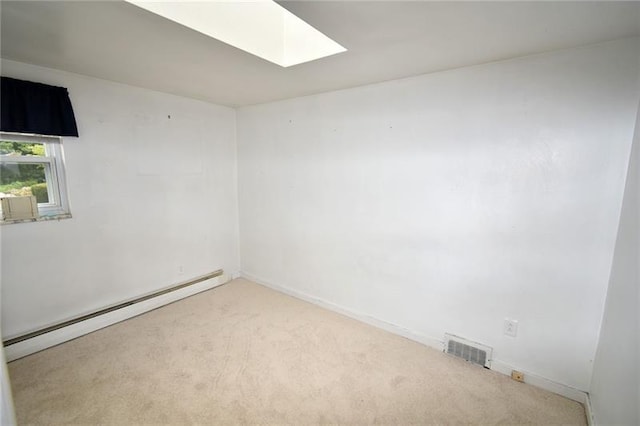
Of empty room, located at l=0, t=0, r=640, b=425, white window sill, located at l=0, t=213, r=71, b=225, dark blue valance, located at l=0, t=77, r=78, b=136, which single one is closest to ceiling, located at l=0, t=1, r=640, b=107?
empty room, located at l=0, t=0, r=640, b=425

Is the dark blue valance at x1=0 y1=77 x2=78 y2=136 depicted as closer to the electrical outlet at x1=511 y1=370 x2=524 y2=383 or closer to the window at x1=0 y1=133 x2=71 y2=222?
the window at x1=0 y1=133 x2=71 y2=222

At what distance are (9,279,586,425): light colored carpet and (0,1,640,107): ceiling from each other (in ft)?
7.30

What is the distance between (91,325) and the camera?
2611 millimetres

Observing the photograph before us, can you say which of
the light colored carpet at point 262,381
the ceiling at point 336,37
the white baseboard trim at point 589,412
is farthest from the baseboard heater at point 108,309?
the white baseboard trim at point 589,412

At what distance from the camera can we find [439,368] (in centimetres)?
219

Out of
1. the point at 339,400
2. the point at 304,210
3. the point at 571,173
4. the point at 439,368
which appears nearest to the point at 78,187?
the point at 304,210

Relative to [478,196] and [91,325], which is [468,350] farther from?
[91,325]

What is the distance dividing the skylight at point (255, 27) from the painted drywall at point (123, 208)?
1.63m

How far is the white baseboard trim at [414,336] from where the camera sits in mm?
1922

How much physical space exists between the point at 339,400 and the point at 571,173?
207 centimetres

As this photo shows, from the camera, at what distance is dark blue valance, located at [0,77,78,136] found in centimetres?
208

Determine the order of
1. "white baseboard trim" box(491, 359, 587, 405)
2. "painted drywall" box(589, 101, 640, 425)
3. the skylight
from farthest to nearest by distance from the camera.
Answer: "white baseboard trim" box(491, 359, 587, 405) < the skylight < "painted drywall" box(589, 101, 640, 425)

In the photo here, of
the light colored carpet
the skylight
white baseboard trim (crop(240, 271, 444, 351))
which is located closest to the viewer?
the skylight

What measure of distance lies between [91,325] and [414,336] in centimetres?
291
